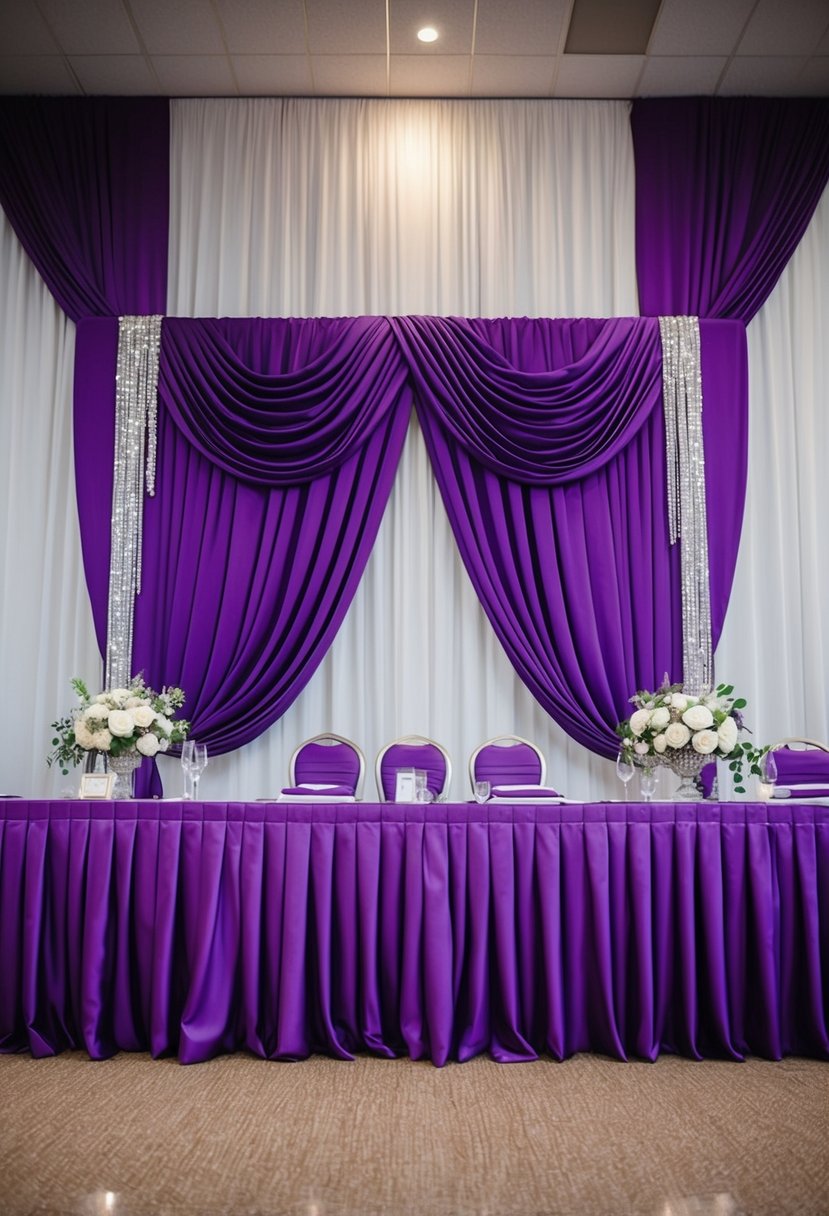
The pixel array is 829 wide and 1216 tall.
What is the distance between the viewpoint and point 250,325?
609 cm

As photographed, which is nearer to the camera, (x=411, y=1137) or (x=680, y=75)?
(x=411, y=1137)

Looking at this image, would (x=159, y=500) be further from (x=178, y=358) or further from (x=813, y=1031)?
(x=813, y=1031)

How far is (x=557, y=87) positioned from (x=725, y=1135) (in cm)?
558

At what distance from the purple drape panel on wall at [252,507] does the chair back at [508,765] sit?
116cm

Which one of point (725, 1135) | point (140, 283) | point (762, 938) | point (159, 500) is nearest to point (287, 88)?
point (140, 283)

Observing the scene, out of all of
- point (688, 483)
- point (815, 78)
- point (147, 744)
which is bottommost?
point (147, 744)

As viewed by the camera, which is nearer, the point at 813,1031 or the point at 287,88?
the point at 813,1031

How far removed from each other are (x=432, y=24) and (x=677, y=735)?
399 centimetres

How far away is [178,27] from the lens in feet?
19.0

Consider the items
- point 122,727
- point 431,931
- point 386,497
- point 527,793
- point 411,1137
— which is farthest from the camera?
point 386,497

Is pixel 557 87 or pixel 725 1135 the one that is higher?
pixel 557 87

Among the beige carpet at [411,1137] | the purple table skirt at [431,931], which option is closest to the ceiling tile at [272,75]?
the purple table skirt at [431,931]

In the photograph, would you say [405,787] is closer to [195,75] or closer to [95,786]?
[95,786]

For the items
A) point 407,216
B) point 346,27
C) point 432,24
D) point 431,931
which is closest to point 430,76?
point 432,24
